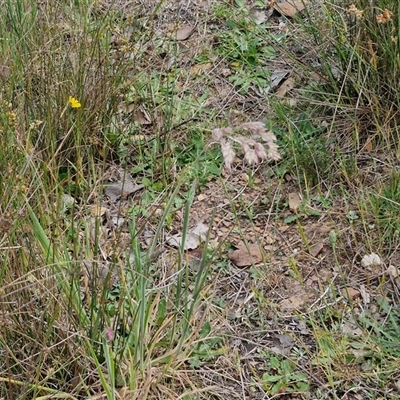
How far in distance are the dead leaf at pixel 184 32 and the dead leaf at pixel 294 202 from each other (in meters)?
1.18

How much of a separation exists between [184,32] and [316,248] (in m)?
1.50

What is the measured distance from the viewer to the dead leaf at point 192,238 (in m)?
2.64

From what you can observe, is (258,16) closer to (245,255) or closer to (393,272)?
(245,255)

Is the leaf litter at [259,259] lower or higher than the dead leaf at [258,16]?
lower

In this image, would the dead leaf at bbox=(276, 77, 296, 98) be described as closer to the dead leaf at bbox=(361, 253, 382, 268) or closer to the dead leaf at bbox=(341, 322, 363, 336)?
the dead leaf at bbox=(361, 253, 382, 268)

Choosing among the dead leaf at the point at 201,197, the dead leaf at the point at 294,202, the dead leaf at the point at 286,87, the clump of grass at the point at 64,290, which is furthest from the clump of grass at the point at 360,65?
the clump of grass at the point at 64,290

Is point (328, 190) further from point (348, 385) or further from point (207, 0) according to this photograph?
point (207, 0)

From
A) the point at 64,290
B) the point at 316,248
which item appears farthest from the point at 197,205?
the point at 64,290

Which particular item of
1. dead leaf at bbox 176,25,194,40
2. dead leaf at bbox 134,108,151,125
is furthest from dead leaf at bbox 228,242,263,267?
dead leaf at bbox 176,25,194,40

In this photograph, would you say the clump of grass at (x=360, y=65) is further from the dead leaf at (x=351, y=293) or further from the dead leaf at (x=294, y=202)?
the dead leaf at (x=351, y=293)

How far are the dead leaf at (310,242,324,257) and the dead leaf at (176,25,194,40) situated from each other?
1.45 meters

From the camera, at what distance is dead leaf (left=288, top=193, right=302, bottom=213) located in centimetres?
274

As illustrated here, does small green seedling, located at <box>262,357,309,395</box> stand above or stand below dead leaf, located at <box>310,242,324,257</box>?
below

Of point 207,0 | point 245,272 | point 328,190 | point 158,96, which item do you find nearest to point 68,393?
point 245,272
